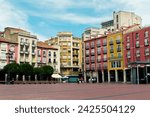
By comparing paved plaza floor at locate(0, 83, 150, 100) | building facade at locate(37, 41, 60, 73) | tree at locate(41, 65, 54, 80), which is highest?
building facade at locate(37, 41, 60, 73)

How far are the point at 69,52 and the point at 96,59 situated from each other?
18.9 metres

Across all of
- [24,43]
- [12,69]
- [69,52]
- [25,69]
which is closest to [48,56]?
[24,43]

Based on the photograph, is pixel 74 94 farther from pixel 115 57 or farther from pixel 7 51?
pixel 115 57

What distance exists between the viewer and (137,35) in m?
73.1

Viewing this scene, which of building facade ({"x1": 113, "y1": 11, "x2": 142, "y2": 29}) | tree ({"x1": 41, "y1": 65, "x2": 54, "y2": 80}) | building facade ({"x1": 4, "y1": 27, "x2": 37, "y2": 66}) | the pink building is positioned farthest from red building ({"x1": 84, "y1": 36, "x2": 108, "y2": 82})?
the pink building

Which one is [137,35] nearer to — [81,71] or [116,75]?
[116,75]

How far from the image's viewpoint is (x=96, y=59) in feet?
281

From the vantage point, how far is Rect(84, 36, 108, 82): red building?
272ft

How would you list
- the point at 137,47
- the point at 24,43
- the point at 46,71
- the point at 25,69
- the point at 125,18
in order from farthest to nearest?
1. the point at 125,18
2. the point at 24,43
3. the point at 46,71
4. the point at 137,47
5. the point at 25,69

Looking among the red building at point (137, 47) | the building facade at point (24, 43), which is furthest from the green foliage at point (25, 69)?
the red building at point (137, 47)

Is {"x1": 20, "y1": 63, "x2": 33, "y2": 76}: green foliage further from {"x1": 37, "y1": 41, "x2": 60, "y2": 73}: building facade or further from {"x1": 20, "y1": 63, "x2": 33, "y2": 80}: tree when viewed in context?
{"x1": 37, "y1": 41, "x2": 60, "y2": 73}: building facade

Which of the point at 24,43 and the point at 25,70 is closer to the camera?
the point at 25,70

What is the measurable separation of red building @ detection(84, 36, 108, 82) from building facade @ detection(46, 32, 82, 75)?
1170cm

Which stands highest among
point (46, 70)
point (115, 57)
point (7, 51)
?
point (7, 51)
